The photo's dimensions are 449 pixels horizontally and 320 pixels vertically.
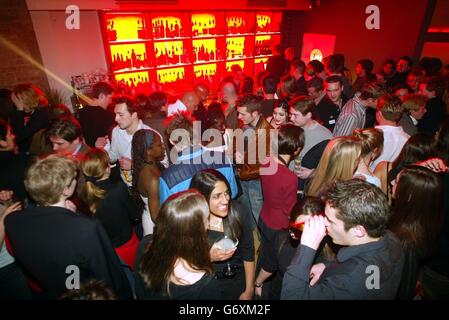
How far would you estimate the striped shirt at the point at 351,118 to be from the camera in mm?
3668

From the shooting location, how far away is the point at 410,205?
1.87 meters

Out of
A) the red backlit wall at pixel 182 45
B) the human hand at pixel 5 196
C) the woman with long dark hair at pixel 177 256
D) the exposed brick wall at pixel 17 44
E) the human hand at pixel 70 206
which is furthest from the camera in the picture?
the red backlit wall at pixel 182 45

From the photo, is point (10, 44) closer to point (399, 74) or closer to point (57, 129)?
point (57, 129)

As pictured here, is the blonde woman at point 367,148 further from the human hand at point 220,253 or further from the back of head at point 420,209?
the human hand at point 220,253

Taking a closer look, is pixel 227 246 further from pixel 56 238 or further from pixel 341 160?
pixel 341 160

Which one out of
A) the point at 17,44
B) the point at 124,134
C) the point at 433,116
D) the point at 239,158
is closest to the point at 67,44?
the point at 17,44

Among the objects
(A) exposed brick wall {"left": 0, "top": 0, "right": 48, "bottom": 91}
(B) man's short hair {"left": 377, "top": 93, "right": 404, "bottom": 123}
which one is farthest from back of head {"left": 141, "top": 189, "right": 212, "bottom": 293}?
(A) exposed brick wall {"left": 0, "top": 0, "right": 48, "bottom": 91}

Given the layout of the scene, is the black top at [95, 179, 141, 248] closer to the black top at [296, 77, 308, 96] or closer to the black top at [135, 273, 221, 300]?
the black top at [135, 273, 221, 300]

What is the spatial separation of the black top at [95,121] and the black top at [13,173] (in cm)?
146

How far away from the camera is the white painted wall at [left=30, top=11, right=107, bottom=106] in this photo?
4523 mm

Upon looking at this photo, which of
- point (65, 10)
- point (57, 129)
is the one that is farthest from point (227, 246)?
point (65, 10)

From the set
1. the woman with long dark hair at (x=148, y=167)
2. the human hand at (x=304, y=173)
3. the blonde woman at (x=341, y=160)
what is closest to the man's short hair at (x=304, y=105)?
the human hand at (x=304, y=173)

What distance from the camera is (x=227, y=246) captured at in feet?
5.67

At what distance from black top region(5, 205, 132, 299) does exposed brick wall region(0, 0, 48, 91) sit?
3863 mm
